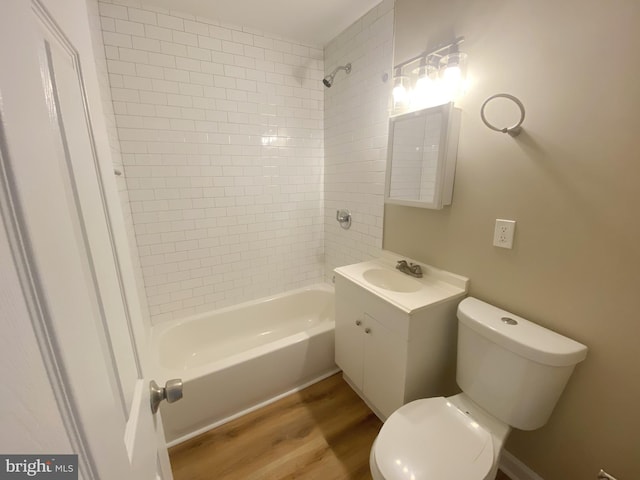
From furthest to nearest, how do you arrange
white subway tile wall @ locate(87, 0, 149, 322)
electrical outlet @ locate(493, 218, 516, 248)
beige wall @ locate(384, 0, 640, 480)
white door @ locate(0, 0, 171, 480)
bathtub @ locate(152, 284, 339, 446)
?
bathtub @ locate(152, 284, 339, 446)
white subway tile wall @ locate(87, 0, 149, 322)
electrical outlet @ locate(493, 218, 516, 248)
beige wall @ locate(384, 0, 640, 480)
white door @ locate(0, 0, 171, 480)

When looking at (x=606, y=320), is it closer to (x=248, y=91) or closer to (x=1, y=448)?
(x=1, y=448)

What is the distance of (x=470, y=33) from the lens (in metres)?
1.21

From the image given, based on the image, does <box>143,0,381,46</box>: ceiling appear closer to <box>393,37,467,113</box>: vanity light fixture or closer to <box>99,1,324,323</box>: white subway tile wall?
<box>99,1,324,323</box>: white subway tile wall

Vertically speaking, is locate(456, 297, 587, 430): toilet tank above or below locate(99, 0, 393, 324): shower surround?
below

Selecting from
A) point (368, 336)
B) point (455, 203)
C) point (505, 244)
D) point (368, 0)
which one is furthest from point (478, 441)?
point (368, 0)

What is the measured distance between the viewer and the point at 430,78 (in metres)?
1.37

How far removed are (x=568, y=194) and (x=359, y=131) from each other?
1.31 meters

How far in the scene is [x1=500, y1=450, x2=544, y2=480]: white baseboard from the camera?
122 cm

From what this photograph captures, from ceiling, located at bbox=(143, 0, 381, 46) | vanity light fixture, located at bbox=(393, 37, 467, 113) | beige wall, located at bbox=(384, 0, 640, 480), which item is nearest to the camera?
beige wall, located at bbox=(384, 0, 640, 480)

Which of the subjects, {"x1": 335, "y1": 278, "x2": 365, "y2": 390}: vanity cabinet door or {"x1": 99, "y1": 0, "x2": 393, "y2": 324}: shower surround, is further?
{"x1": 99, "y1": 0, "x2": 393, "y2": 324}: shower surround

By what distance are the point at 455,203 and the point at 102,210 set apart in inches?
55.8

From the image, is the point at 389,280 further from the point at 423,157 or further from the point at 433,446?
the point at 433,446

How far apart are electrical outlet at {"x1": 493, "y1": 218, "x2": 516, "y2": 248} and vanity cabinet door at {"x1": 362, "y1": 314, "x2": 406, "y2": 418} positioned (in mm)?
635

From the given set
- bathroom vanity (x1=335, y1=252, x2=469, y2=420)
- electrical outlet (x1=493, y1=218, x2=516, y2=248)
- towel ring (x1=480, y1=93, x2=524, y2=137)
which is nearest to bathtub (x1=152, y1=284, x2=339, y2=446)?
bathroom vanity (x1=335, y1=252, x2=469, y2=420)
